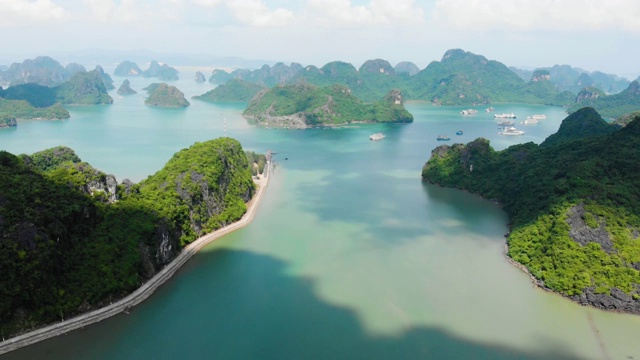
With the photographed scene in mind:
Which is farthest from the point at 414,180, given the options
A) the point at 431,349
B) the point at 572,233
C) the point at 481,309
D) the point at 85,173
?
the point at 85,173

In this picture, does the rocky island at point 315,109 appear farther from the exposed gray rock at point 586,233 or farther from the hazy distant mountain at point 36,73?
the hazy distant mountain at point 36,73

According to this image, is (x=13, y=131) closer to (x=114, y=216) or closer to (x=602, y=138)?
(x=114, y=216)

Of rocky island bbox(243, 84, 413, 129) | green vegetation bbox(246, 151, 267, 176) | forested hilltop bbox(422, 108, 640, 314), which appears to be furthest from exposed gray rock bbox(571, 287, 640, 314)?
rocky island bbox(243, 84, 413, 129)

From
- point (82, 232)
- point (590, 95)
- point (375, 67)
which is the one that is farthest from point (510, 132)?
point (375, 67)

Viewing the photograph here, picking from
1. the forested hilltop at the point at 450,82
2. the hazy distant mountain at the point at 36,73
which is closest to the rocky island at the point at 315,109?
the forested hilltop at the point at 450,82

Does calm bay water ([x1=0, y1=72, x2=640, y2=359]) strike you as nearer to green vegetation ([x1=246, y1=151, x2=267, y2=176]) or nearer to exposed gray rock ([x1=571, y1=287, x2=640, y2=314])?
exposed gray rock ([x1=571, y1=287, x2=640, y2=314])

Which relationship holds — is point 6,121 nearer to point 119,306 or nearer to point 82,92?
point 82,92
